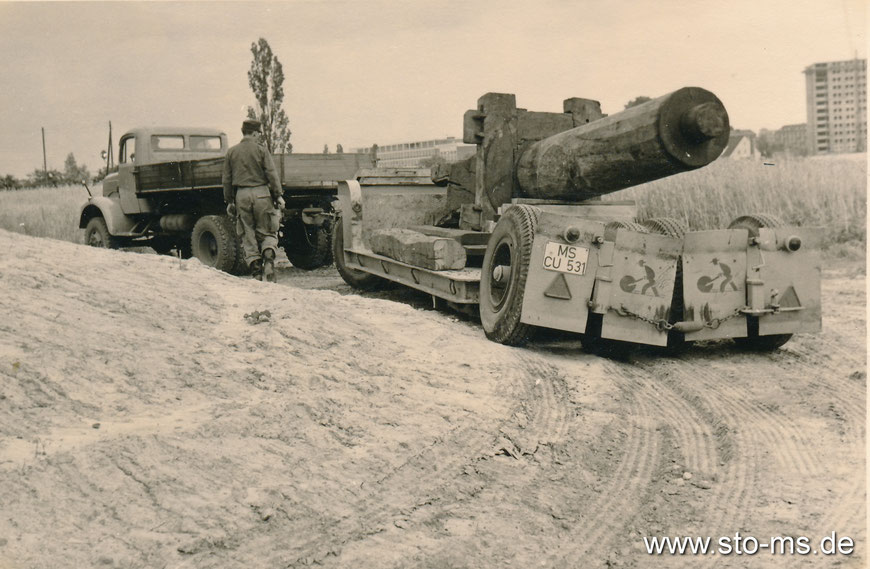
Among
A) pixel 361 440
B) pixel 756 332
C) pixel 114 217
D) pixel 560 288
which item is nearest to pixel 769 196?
pixel 756 332

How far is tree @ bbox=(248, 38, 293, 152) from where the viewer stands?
1695 cm

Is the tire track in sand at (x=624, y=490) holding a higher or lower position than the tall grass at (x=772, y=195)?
lower

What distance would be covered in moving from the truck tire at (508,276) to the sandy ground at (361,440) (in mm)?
230

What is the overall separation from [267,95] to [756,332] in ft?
45.0

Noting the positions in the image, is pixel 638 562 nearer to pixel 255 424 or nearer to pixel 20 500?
pixel 255 424

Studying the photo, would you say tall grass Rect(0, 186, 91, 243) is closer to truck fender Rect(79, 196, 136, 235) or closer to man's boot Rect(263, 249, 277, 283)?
truck fender Rect(79, 196, 136, 235)

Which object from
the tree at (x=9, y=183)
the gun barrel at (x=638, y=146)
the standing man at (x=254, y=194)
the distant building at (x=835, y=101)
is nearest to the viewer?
the gun barrel at (x=638, y=146)

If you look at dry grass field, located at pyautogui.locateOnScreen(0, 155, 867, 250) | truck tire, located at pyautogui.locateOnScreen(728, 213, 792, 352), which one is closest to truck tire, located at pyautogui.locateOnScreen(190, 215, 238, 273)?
dry grass field, located at pyautogui.locateOnScreen(0, 155, 867, 250)

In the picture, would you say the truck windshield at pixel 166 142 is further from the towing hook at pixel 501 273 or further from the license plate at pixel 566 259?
the license plate at pixel 566 259

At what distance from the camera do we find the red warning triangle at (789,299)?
5.78 m

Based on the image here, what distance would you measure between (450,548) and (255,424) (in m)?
1.18

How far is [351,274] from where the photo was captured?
376 inches

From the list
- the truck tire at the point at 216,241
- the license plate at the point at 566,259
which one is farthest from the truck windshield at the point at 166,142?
the license plate at the point at 566,259

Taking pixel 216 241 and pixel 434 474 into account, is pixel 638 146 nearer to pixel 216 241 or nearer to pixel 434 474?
pixel 434 474
